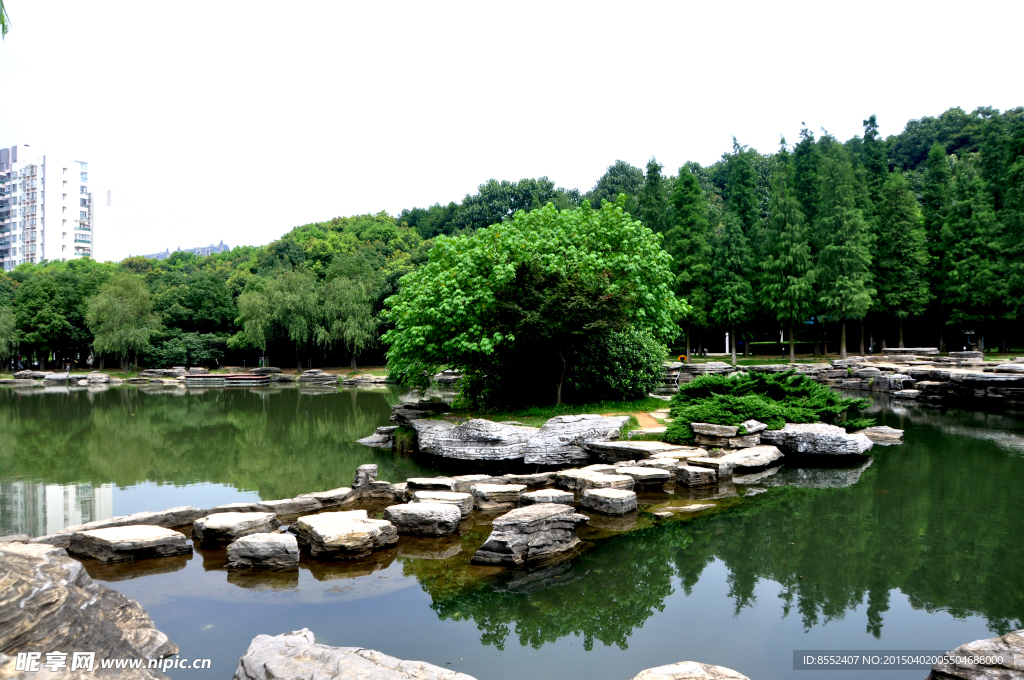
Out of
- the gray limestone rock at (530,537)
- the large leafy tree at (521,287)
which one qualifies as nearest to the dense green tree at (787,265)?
the large leafy tree at (521,287)

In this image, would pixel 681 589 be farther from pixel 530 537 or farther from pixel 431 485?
pixel 431 485

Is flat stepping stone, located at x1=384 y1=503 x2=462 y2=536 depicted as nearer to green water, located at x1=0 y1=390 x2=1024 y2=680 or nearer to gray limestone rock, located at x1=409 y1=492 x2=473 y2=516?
green water, located at x1=0 y1=390 x2=1024 y2=680

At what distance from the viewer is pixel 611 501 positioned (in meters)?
8.20

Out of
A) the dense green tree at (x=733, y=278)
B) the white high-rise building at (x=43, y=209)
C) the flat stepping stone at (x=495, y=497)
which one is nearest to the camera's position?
the flat stepping stone at (x=495, y=497)

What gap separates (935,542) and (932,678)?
3382 mm

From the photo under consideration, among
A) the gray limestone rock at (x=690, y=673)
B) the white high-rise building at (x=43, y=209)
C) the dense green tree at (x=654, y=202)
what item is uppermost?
the white high-rise building at (x=43, y=209)

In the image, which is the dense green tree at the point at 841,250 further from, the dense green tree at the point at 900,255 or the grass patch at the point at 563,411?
the grass patch at the point at 563,411

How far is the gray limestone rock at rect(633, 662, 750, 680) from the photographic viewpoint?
368cm

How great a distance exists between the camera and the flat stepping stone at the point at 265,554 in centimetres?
638

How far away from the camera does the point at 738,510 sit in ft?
27.6

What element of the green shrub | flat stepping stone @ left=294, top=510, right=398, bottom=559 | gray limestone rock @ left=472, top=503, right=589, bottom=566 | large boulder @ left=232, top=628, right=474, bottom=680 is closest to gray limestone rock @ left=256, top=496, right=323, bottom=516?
flat stepping stone @ left=294, top=510, right=398, bottom=559

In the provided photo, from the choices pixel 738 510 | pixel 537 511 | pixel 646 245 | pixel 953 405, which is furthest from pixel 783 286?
pixel 537 511

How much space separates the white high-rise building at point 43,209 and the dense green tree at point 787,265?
9807 cm

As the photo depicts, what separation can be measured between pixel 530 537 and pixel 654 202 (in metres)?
31.9
